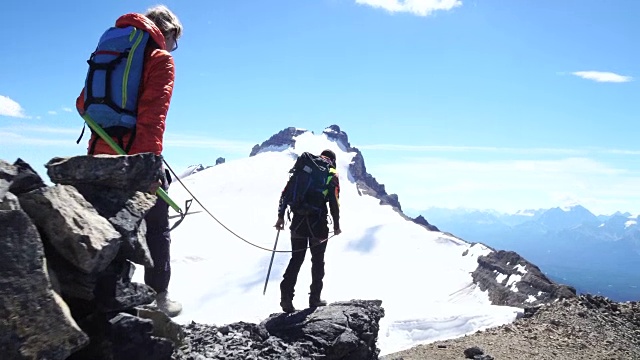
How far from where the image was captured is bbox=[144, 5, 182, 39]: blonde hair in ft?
22.0

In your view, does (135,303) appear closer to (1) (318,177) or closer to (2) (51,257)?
(2) (51,257)

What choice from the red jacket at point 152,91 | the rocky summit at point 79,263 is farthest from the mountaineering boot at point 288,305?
the red jacket at point 152,91

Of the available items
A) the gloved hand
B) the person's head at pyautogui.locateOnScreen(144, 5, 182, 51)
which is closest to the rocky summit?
the person's head at pyautogui.locateOnScreen(144, 5, 182, 51)

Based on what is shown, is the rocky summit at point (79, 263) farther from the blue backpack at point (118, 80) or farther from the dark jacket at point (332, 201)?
the dark jacket at point (332, 201)

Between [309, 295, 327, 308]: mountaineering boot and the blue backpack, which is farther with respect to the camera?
[309, 295, 327, 308]: mountaineering boot

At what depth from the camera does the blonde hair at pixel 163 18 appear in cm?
670

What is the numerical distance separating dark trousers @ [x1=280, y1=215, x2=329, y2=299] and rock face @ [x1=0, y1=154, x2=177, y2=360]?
4.95 m

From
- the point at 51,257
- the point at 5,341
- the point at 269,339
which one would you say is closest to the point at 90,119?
the point at 51,257

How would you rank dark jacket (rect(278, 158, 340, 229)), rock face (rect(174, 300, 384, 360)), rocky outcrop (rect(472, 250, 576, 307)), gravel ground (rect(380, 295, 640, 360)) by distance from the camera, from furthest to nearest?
1. rocky outcrop (rect(472, 250, 576, 307))
2. gravel ground (rect(380, 295, 640, 360))
3. dark jacket (rect(278, 158, 340, 229))
4. rock face (rect(174, 300, 384, 360))

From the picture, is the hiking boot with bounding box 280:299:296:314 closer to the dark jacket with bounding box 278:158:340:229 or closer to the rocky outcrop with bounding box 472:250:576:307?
the dark jacket with bounding box 278:158:340:229

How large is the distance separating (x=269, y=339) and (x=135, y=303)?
391 centimetres

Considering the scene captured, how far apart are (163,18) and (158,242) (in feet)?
9.40

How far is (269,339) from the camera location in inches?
368

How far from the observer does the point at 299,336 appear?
9969 millimetres
